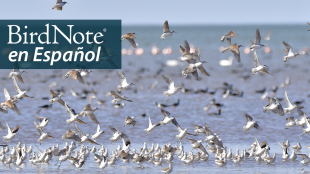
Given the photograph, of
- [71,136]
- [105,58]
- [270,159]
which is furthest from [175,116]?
[71,136]

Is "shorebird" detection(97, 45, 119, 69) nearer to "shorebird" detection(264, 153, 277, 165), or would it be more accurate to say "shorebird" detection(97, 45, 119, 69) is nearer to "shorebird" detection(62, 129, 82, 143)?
"shorebird" detection(62, 129, 82, 143)

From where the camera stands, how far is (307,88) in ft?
117

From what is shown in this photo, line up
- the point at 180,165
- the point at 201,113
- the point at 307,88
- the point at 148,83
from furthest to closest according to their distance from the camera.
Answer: the point at 148,83 < the point at 307,88 < the point at 201,113 < the point at 180,165

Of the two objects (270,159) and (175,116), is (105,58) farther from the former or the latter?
(175,116)

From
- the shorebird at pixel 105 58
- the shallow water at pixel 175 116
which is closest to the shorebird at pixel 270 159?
the shallow water at pixel 175 116

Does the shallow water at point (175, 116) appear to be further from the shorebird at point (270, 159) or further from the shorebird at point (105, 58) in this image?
the shorebird at point (105, 58)

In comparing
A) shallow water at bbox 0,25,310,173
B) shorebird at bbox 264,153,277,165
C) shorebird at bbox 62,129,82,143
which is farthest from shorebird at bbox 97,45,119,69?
shorebird at bbox 264,153,277,165

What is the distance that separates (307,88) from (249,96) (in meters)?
5.53

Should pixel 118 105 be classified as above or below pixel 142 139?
above

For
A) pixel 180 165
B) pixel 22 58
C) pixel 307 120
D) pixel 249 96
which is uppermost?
pixel 22 58

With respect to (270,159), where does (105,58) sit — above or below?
above

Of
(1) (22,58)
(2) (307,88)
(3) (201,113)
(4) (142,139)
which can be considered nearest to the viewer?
(4) (142,139)

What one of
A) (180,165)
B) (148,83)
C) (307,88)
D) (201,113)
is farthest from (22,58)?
(180,165)

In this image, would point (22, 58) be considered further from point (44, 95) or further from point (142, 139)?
point (142, 139)
